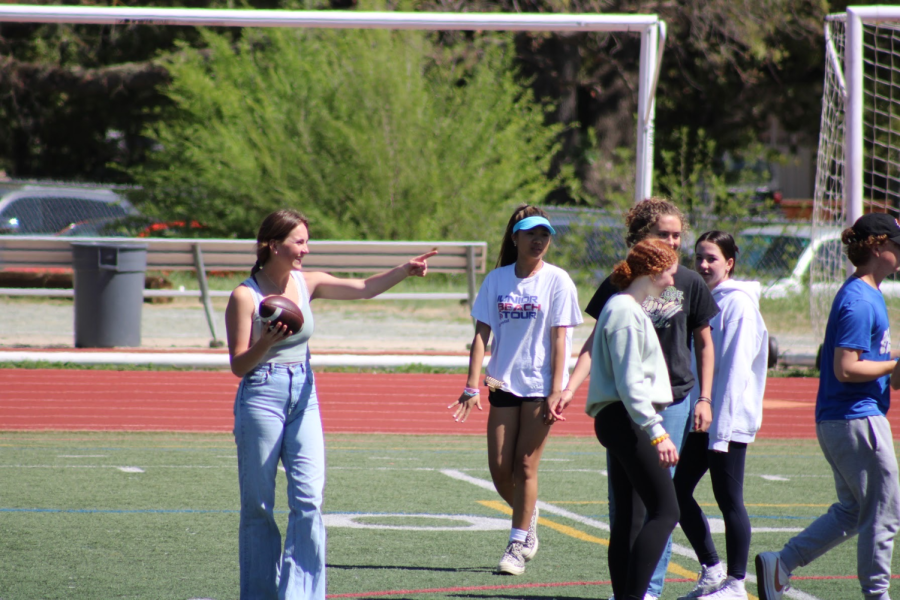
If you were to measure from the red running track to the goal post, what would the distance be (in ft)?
9.33

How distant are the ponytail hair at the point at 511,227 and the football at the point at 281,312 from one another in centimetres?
166

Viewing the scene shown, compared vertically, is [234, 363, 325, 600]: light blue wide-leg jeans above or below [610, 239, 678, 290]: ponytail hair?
below

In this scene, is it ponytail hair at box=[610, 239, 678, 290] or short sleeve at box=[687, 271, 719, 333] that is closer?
ponytail hair at box=[610, 239, 678, 290]

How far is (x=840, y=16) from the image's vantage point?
12.7 metres

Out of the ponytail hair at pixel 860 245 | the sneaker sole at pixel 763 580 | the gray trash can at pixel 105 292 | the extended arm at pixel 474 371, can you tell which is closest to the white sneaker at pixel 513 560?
the extended arm at pixel 474 371

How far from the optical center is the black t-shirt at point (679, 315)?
5098 mm

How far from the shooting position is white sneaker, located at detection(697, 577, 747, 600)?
533cm

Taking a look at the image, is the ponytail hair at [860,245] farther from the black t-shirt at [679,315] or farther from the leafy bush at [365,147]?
the leafy bush at [365,147]

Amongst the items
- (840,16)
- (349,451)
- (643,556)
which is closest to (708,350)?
(643,556)

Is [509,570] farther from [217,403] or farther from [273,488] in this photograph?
[217,403]

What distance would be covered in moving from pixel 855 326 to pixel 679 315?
738 mm

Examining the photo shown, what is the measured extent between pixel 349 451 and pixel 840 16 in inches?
289

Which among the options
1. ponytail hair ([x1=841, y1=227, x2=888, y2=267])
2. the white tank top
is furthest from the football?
ponytail hair ([x1=841, y1=227, x2=888, y2=267])

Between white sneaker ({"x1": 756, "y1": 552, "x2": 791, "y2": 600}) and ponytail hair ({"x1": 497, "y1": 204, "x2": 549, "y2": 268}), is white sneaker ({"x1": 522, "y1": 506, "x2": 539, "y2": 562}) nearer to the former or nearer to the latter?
white sneaker ({"x1": 756, "y1": 552, "x2": 791, "y2": 600})
